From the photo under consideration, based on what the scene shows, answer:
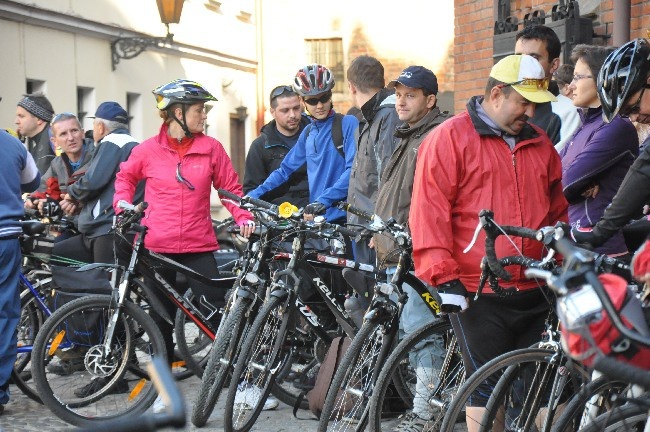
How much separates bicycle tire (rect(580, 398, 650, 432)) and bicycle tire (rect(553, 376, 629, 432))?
243 mm

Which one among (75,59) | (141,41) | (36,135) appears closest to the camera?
(36,135)

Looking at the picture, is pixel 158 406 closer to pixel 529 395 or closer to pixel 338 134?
pixel 338 134

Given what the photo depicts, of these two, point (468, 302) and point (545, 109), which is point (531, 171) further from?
point (545, 109)

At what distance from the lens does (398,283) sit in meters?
6.14

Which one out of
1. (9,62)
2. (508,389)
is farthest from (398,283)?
(9,62)

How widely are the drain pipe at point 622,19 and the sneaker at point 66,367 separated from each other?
404 centimetres

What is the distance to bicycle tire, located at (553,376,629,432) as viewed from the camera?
13.7 feet

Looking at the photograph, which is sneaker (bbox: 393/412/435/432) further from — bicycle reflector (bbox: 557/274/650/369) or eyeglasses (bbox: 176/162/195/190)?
bicycle reflector (bbox: 557/274/650/369)

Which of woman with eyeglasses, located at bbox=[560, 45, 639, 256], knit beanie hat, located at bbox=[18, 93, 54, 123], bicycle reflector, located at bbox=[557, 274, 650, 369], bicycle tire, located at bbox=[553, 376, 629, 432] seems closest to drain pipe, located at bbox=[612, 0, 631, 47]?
woman with eyeglasses, located at bbox=[560, 45, 639, 256]

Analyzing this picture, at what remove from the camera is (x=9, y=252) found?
7508 millimetres

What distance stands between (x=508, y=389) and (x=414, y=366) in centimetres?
111

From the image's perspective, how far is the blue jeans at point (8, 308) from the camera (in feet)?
24.5

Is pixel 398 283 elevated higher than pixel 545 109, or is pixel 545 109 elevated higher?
pixel 545 109

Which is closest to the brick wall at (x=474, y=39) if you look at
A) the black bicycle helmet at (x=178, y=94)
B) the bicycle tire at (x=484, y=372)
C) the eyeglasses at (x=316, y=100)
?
the eyeglasses at (x=316, y=100)
